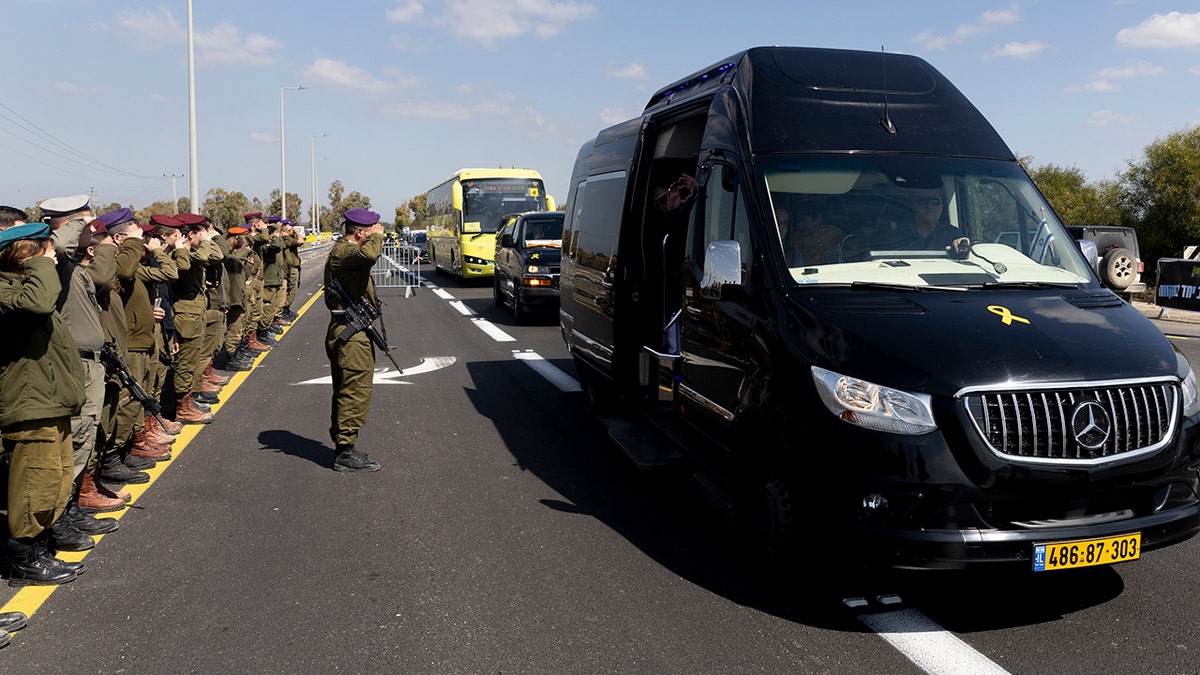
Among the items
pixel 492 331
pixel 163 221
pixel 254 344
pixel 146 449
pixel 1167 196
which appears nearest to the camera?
pixel 146 449

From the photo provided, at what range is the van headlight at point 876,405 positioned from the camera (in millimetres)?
3885

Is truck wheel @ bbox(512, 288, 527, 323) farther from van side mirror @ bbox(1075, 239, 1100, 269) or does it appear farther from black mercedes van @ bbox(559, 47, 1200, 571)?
van side mirror @ bbox(1075, 239, 1100, 269)

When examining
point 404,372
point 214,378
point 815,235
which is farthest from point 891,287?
point 214,378

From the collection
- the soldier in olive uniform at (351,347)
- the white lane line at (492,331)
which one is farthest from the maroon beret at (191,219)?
the white lane line at (492,331)

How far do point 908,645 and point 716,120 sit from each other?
3119 mm

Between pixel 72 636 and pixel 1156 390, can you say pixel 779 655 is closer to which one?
pixel 1156 390

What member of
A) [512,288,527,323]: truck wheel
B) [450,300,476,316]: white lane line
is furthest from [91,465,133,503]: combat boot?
[450,300,476,316]: white lane line

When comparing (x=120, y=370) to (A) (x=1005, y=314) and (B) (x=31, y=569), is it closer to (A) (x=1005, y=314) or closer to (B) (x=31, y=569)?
(B) (x=31, y=569)

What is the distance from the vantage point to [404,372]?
38.4ft

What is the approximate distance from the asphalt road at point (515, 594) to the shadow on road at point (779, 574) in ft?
0.05

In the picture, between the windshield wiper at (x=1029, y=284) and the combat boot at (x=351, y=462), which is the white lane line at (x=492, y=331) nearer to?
the combat boot at (x=351, y=462)

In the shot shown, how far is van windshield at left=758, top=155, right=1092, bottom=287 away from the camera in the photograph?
4.82m

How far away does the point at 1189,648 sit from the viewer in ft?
12.9

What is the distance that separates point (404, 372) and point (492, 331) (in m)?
4.44
